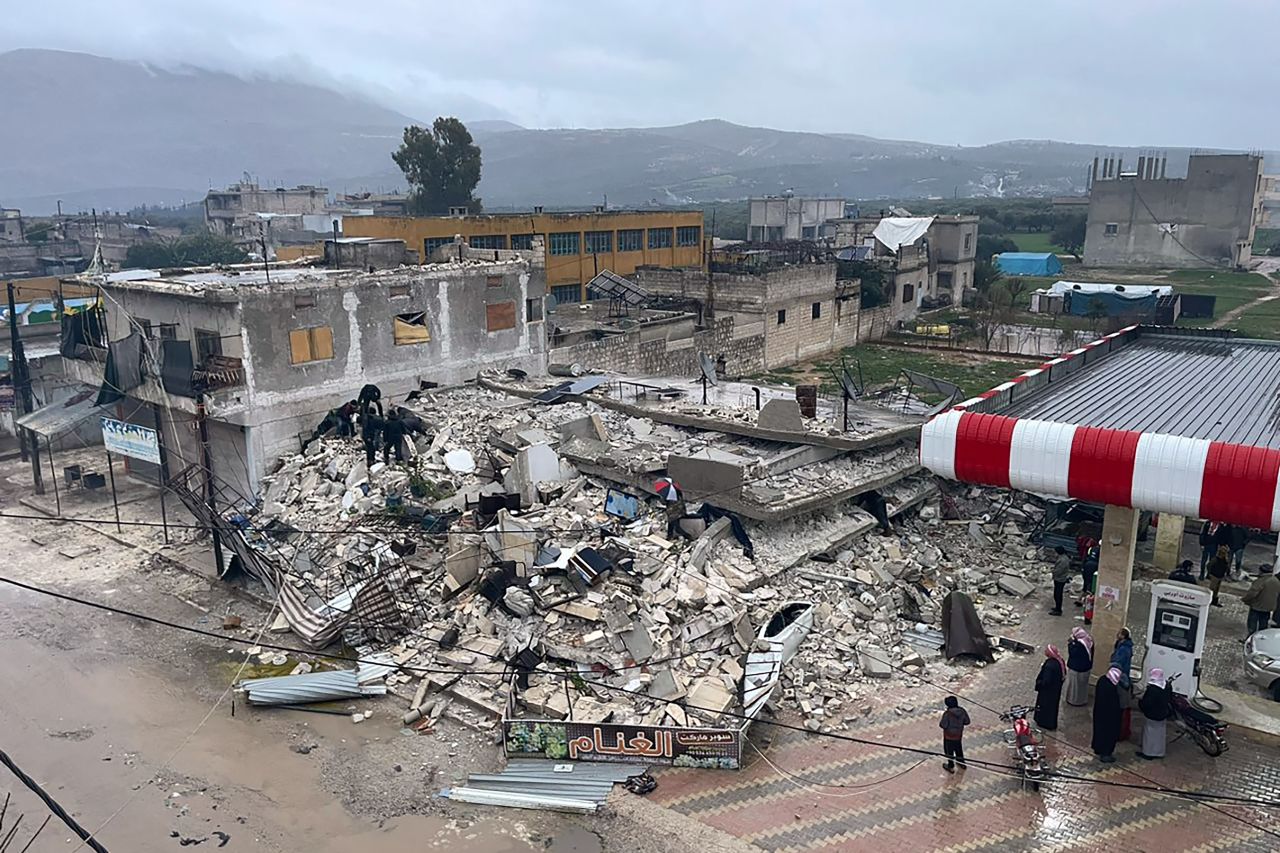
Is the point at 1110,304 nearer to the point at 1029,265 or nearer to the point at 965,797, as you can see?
the point at 1029,265

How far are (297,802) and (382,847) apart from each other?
1.56 metres

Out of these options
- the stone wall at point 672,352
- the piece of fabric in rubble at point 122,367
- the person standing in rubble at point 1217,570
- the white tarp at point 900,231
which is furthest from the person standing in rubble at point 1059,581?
the white tarp at point 900,231

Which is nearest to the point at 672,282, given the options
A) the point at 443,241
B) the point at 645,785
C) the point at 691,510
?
the point at 443,241

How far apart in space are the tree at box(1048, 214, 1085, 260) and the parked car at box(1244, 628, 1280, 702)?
80.2 metres

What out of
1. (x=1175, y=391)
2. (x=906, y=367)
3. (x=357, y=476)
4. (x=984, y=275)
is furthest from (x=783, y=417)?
(x=984, y=275)

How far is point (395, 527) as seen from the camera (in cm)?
1686

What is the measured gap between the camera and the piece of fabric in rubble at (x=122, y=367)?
21438 millimetres

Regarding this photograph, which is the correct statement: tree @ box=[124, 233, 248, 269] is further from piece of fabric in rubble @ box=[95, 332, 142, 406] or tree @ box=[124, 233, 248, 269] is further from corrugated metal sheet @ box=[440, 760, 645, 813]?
corrugated metal sheet @ box=[440, 760, 645, 813]

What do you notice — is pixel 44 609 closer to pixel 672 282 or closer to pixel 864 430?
pixel 864 430

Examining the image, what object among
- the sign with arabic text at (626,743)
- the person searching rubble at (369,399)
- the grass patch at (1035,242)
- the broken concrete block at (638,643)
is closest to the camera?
the sign with arabic text at (626,743)

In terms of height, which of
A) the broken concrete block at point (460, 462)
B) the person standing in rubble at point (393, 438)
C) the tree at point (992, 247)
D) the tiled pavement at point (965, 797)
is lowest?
the tiled pavement at point (965, 797)

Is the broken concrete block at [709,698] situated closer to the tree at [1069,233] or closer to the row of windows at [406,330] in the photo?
the row of windows at [406,330]

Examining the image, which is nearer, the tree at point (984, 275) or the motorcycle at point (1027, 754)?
the motorcycle at point (1027, 754)

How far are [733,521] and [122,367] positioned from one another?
52.0 feet
